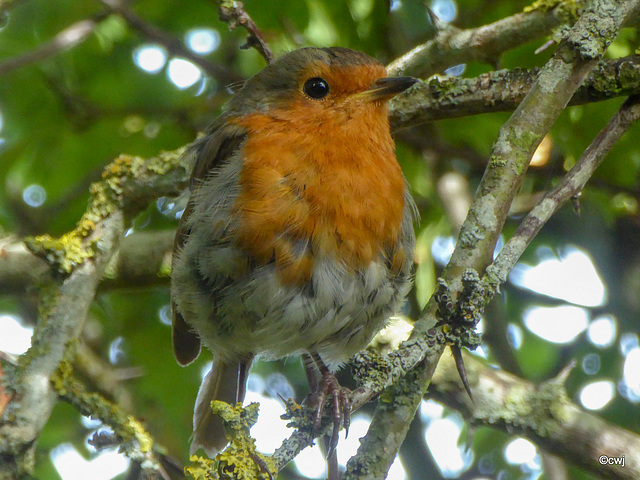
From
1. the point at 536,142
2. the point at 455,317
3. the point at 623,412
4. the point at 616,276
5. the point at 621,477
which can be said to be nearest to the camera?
the point at 455,317

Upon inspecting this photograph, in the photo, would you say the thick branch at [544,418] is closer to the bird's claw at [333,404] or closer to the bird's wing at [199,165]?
the bird's claw at [333,404]

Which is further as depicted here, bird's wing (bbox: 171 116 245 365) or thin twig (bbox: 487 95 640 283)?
bird's wing (bbox: 171 116 245 365)

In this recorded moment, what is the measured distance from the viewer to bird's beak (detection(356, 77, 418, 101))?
3.16 metres

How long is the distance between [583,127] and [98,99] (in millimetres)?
2799

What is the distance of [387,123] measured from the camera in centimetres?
340

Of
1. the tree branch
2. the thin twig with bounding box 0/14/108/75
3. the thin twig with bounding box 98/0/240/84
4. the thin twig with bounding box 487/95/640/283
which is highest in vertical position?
the thin twig with bounding box 98/0/240/84

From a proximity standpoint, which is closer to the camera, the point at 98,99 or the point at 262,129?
the point at 262,129

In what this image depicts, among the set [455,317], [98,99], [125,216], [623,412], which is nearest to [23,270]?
[125,216]

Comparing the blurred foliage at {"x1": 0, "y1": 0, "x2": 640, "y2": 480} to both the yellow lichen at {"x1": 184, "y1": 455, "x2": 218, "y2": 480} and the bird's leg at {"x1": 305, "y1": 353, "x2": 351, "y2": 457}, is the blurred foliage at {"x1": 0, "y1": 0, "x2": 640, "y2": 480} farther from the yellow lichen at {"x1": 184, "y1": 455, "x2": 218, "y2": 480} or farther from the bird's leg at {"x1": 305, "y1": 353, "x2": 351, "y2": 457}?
the yellow lichen at {"x1": 184, "y1": 455, "x2": 218, "y2": 480}

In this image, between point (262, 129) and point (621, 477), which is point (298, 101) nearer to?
point (262, 129)

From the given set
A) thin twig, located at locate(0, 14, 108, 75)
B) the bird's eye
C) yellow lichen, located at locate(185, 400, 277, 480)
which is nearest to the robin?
the bird's eye

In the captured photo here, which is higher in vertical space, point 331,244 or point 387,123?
point 387,123

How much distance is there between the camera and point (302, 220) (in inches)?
116

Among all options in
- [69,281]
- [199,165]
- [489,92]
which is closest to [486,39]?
[489,92]
